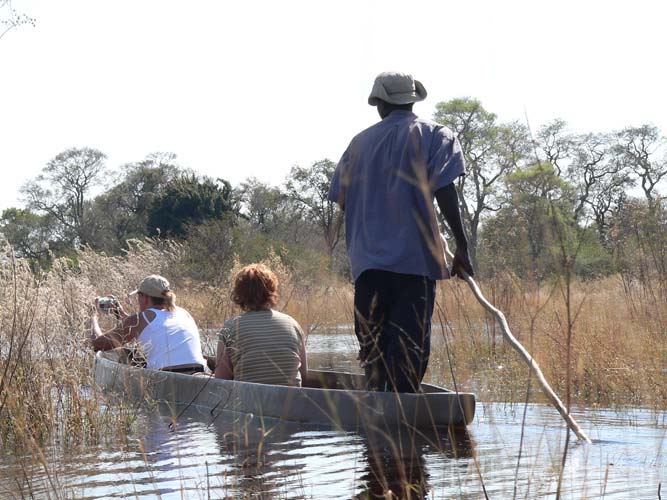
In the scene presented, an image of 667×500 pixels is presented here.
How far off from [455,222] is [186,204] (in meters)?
40.2

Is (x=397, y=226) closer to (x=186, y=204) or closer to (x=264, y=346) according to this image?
(x=264, y=346)

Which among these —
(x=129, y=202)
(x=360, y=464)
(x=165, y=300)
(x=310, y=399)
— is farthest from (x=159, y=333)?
(x=129, y=202)

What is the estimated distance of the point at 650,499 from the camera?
433 cm

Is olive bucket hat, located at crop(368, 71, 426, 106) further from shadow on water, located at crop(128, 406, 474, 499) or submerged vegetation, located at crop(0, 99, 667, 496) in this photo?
shadow on water, located at crop(128, 406, 474, 499)

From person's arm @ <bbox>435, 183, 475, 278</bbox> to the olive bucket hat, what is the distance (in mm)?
667

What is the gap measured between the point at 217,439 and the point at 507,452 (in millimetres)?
1969

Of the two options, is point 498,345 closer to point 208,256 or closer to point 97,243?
point 208,256

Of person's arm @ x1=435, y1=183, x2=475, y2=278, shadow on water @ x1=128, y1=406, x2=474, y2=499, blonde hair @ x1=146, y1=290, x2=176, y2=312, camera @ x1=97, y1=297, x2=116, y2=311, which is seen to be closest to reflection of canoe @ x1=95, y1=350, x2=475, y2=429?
shadow on water @ x1=128, y1=406, x2=474, y2=499

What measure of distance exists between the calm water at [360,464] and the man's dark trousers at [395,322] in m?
0.37

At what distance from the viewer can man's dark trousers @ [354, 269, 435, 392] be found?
6031mm

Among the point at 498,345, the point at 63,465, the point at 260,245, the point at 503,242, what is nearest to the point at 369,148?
the point at 63,465

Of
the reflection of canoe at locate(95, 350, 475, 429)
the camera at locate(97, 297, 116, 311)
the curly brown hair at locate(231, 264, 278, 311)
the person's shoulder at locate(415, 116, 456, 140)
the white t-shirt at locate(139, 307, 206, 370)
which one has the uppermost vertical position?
the person's shoulder at locate(415, 116, 456, 140)

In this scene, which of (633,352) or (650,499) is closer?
(650,499)

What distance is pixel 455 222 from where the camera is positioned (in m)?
5.91
